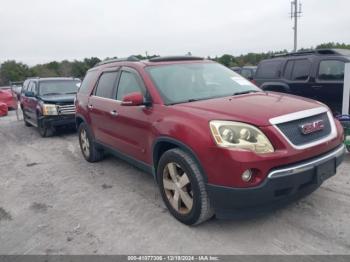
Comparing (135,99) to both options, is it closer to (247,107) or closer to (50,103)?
(247,107)

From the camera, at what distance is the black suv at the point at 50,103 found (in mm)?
9109

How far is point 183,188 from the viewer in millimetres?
3527

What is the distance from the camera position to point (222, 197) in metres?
3.06

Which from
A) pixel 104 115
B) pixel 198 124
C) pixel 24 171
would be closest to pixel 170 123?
pixel 198 124

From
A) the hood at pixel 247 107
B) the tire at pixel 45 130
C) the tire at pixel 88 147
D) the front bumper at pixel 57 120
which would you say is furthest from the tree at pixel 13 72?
the hood at pixel 247 107

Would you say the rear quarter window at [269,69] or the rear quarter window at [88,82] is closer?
the rear quarter window at [88,82]

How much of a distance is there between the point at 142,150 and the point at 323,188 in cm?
239

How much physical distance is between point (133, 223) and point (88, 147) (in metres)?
2.79

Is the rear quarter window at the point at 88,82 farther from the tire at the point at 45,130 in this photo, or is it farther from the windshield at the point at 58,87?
the windshield at the point at 58,87

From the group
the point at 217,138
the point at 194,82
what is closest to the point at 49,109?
the point at 194,82

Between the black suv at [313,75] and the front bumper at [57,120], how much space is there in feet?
17.4

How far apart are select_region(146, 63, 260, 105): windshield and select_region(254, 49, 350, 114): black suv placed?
368 centimetres

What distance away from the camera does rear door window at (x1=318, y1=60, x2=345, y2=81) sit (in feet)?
24.0

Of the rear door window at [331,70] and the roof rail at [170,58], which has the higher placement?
the roof rail at [170,58]
